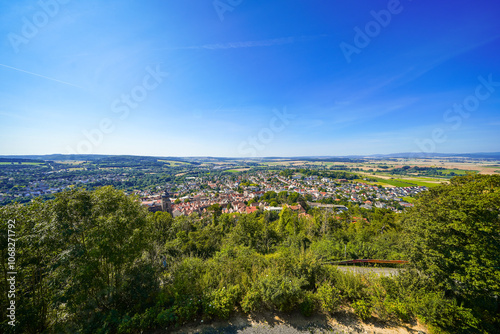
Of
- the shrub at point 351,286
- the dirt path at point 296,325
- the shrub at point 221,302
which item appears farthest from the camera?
the shrub at point 351,286

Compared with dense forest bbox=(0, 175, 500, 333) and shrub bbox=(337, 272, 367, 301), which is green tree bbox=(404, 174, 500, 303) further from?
shrub bbox=(337, 272, 367, 301)

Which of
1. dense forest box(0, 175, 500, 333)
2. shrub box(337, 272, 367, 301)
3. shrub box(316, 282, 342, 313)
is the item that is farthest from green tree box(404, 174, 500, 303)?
shrub box(316, 282, 342, 313)

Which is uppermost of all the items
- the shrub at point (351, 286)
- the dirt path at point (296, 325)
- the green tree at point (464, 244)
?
the green tree at point (464, 244)

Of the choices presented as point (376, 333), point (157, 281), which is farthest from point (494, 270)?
point (157, 281)

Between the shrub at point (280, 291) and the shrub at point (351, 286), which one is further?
the shrub at point (351, 286)

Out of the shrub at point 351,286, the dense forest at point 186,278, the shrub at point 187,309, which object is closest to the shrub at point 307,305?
the dense forest at point 186,278

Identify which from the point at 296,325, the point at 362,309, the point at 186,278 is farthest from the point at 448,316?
the point at 186,278

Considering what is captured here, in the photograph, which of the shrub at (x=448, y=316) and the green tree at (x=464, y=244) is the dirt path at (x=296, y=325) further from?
the green tree at (x=464, y=244)
